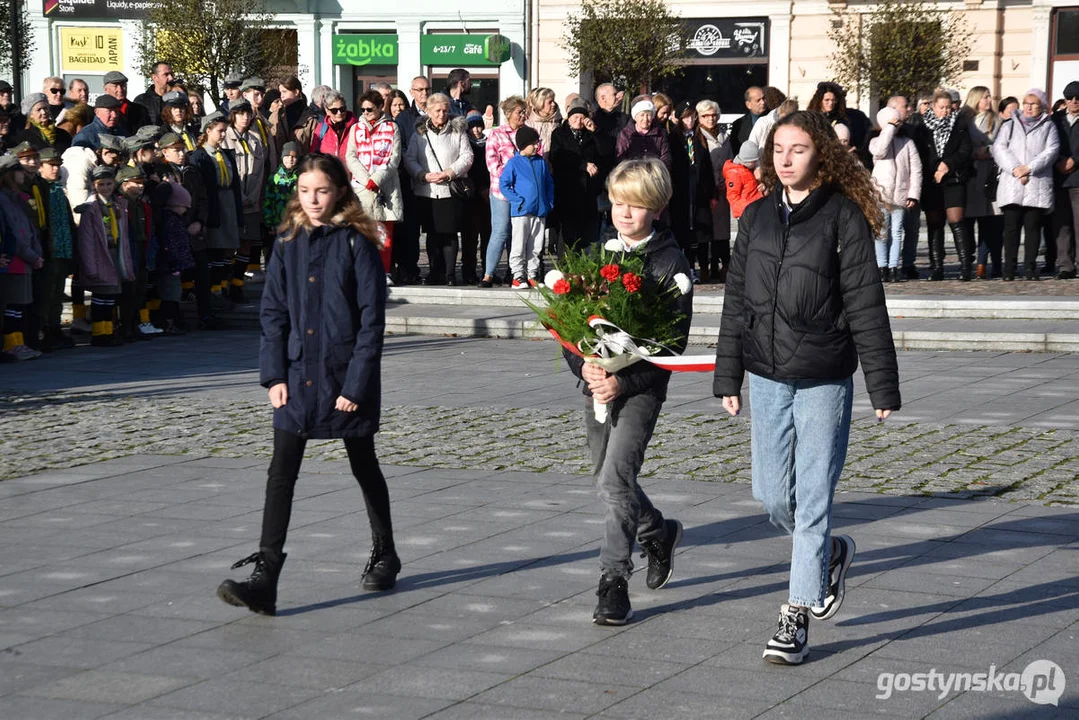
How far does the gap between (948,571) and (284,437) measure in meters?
2.76

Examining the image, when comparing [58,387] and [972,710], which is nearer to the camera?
[972,710]

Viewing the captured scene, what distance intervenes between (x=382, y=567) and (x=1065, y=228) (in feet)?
43.3

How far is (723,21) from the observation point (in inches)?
1507

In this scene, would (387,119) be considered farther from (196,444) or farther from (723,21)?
(723,21)

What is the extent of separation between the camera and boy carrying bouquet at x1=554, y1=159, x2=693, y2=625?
595cm

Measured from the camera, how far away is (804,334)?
545 centimetres

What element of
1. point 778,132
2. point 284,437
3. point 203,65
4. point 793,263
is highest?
point 203,65

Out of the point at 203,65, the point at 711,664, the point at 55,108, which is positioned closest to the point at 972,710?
the point at 711,664

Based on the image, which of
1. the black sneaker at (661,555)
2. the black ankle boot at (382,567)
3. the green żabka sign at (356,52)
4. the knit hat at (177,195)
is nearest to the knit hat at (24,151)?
the knit hat at (177,195)

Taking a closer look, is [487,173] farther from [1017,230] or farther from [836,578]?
[836,578]

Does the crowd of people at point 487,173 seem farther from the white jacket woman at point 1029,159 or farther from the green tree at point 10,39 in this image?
the green tree at point 10,39

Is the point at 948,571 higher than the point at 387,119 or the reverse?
the reverse

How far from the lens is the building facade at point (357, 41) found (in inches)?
1571

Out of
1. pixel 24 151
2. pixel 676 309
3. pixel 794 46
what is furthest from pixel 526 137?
pixel 794 46
